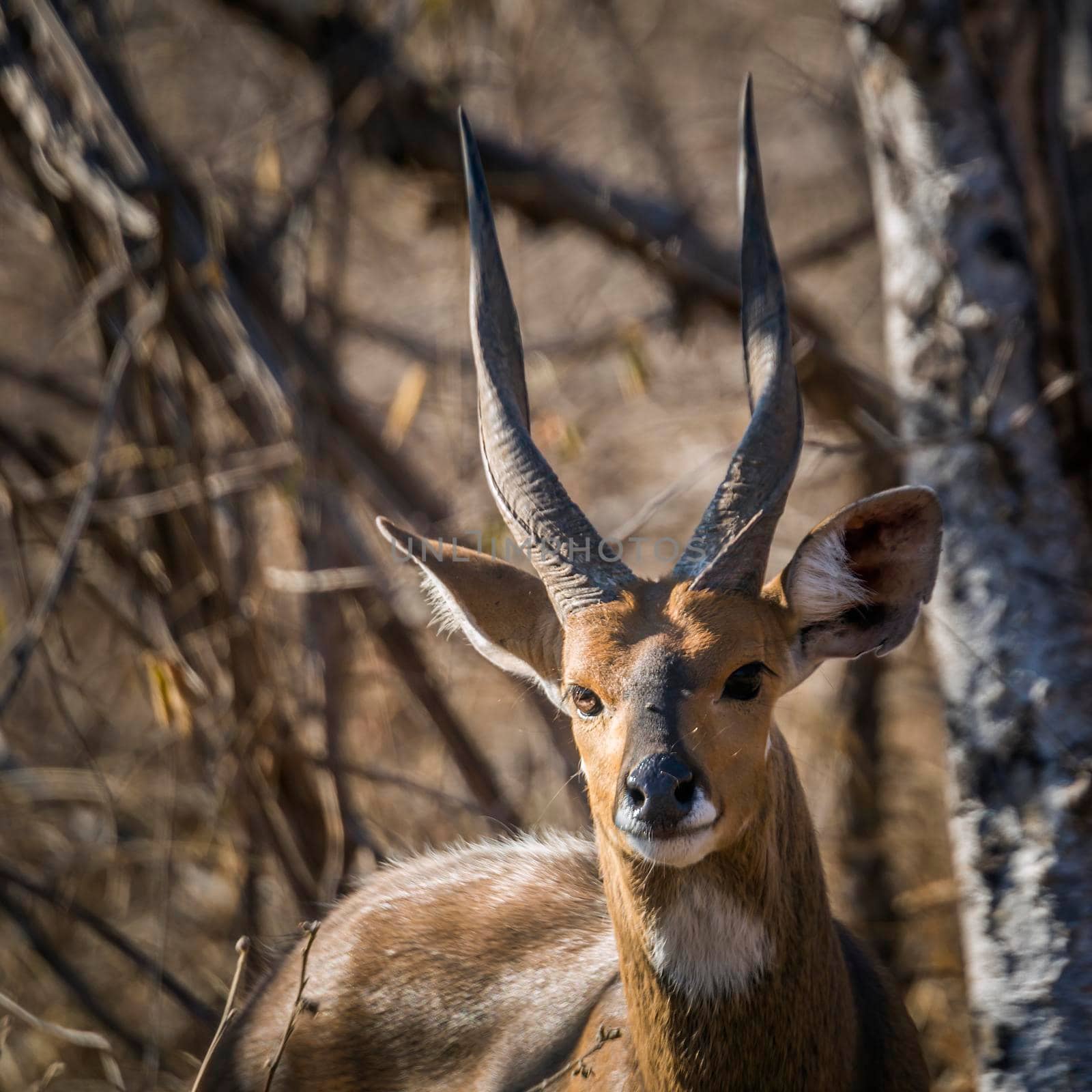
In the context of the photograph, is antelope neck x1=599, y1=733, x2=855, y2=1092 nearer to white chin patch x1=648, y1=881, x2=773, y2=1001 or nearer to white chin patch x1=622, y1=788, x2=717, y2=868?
white chin patch x1=648, y1=881, x2=773, y2=1001

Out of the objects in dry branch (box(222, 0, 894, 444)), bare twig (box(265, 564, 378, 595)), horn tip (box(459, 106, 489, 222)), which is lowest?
bare twig (box(265, 564, 378, 595))

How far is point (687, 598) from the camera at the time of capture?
3.00m

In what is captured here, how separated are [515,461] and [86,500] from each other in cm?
208

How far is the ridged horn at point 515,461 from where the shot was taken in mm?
3154

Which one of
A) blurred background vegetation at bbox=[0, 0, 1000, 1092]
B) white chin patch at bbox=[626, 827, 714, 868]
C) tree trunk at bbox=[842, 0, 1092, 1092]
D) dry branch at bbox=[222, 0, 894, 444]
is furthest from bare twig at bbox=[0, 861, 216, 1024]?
dry branch at bbox=[222, 0, 894, 444]

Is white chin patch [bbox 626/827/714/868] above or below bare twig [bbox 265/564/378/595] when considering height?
below

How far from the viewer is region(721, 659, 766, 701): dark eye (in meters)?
2.94

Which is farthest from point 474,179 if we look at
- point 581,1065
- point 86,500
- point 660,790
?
point 581,1065

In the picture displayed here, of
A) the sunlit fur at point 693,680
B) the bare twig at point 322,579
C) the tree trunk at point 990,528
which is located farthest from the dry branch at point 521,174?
the sunlit fur at point 693,680

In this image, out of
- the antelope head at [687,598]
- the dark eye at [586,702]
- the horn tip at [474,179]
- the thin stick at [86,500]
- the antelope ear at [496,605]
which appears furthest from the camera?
the thin stick at [86,500]

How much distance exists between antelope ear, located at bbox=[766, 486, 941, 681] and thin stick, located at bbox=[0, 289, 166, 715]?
8.49ft

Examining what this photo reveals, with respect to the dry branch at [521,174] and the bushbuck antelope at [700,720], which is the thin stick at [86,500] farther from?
the bushbuck antelope at [700,720]

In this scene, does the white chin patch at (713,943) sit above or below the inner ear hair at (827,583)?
below

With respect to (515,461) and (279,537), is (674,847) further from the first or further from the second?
(279,537)
